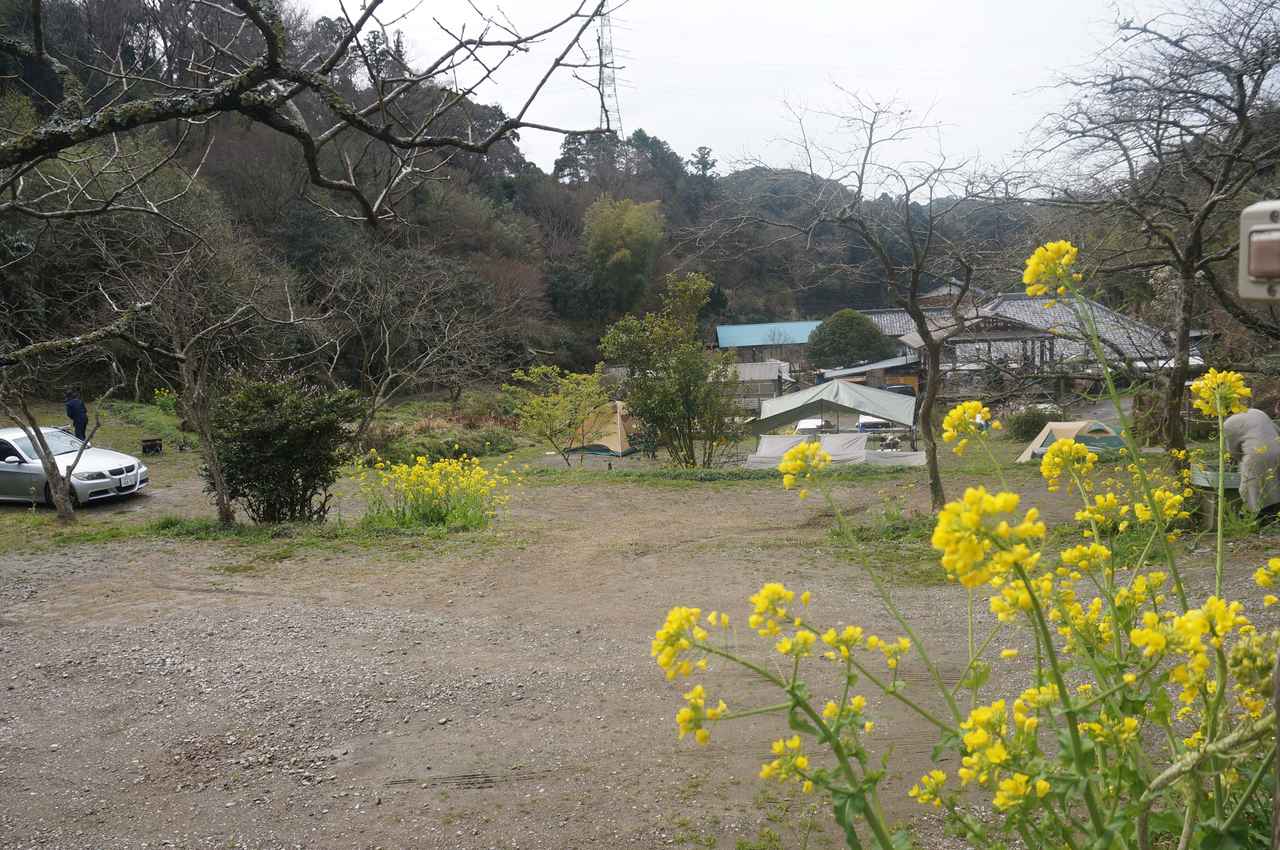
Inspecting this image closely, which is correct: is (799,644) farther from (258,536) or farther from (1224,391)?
(258,536)

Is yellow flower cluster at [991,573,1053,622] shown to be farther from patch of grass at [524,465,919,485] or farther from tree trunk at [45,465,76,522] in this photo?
patch of grass at [524,465,919,485]

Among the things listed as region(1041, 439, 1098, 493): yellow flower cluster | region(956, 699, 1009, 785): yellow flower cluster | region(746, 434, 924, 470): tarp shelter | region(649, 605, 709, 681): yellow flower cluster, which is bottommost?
region(746, 434, 924, 470): tarp shelter

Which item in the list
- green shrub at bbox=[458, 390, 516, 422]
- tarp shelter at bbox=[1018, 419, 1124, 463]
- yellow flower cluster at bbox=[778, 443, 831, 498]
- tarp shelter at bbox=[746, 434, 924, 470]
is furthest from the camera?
green shrub at bbox=[458, 390, 516, 422]

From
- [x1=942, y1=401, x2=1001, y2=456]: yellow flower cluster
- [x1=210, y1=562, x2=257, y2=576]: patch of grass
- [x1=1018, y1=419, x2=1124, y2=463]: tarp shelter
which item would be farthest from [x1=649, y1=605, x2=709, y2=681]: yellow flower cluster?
[x1=1018, y1=419, x2=1124, y2=463]: tarp shelter

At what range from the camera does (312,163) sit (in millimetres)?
2824

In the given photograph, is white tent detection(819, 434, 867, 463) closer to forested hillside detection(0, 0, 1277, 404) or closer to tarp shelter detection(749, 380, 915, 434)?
tarp shelter detection(749, 380, 915, 434)

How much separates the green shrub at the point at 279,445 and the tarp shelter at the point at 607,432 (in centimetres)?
1230

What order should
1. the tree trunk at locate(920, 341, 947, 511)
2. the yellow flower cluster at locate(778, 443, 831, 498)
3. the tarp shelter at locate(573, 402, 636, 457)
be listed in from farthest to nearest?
the tarp shelter at locate(573, 402, 636, 457)
the tree trunk at locate(920, 341, 947, 511)
the yellow flower cluster at locate(778, 443, 831, 498)

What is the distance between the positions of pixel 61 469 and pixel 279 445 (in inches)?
173

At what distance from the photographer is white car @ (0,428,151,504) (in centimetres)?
1148

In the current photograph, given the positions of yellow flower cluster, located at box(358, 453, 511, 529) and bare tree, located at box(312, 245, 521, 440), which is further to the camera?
bare tree, located at box(312, 245, 521, 440)

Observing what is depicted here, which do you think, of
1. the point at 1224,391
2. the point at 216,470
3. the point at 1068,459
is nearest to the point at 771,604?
the point at 1068,459

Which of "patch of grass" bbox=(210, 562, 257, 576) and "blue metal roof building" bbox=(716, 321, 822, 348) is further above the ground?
"blue metal roof building" bbox=(716, 321, 822, 348)

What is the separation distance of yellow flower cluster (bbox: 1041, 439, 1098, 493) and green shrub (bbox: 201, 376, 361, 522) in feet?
26.8
